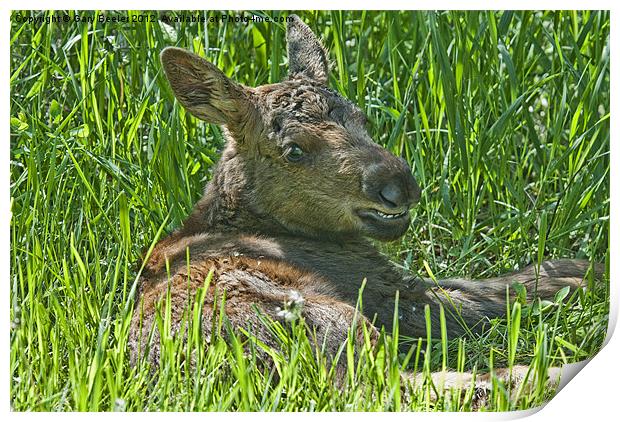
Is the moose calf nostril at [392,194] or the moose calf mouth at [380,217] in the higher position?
the moose calf nostril at [392,194]

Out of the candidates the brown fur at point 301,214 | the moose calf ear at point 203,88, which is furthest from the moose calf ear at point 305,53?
the moose calf ear at point 203,88

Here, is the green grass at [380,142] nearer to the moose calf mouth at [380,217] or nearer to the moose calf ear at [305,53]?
the moose calf ear at [305,53]

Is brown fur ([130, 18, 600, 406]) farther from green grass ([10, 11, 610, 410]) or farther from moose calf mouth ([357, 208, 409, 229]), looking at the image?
green grass ([10, 11, 610, 410])

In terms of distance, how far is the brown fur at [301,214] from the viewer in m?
6.01

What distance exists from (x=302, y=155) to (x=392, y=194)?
0.52m

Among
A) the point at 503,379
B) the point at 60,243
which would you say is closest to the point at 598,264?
the point at 503,379

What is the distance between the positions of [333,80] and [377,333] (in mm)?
1582

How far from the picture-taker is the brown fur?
6.01 meters

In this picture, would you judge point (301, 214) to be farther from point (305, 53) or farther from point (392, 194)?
point (305, 53)

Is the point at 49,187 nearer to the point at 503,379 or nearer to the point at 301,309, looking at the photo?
the point at 301,309

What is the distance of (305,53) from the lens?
21.6ft

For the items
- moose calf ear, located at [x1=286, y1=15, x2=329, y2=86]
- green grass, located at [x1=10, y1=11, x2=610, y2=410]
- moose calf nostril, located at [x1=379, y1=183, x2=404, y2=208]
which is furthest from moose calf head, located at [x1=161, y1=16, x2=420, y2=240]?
green grass, located at [x1=10, y1=11, x2=610, y2=410]

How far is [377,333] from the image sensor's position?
19.0ft

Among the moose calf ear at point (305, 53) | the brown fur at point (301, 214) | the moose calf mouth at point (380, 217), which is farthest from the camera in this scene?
the moose calf ear at point (305, 53)
